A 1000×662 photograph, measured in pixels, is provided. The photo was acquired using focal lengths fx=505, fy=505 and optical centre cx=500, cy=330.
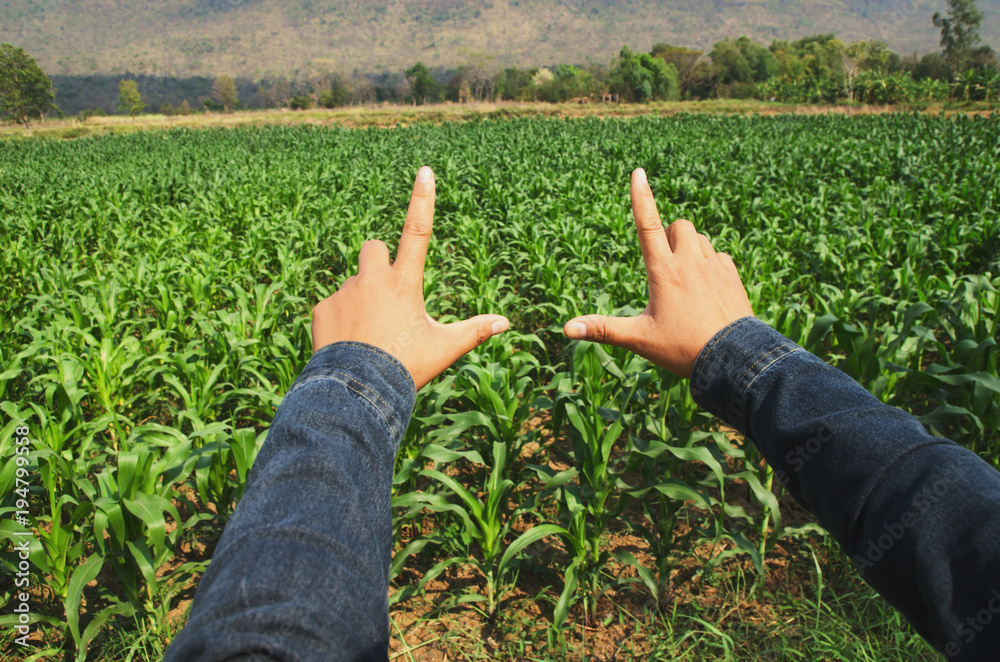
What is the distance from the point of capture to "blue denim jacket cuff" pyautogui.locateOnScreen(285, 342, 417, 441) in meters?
0.90

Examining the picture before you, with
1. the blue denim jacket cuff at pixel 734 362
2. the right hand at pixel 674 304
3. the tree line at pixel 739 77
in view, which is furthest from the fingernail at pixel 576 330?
the tree line at pixel 739 77

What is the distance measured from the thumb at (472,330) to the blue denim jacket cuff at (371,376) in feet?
0.83

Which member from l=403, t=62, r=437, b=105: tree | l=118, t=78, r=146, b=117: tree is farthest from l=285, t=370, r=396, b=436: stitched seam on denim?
l=118, t=78, r=146, b=117: tree

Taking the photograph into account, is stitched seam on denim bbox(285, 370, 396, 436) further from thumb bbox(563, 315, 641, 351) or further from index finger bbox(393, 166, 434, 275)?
thumb bbox(563, 315, 641, 351)

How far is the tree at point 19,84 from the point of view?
6316 cm

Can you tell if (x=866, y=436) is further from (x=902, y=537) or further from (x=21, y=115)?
(x=21, y=115)

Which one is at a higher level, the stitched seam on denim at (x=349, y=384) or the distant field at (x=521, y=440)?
the stitched seam on denim at (x=349, y=384)

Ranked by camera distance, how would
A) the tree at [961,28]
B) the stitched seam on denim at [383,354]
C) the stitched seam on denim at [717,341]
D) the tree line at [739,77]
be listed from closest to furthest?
the stitched seam on denim at [383,354]
the stitched seam on denim at [717,341]
the tree line at [739,77]
the tree at [961,28]

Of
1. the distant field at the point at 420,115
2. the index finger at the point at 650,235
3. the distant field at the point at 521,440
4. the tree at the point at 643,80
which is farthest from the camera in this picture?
the tree at the point at 643,80

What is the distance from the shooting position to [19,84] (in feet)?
211

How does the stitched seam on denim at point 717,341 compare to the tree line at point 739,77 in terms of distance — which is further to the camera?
the tree line at point 739,77

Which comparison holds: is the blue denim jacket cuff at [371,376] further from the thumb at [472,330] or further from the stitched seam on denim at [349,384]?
the thumb at [472,330]

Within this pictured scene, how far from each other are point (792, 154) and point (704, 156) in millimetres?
2132

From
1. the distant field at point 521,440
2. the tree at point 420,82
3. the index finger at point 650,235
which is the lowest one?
the distant field at point 521,440
